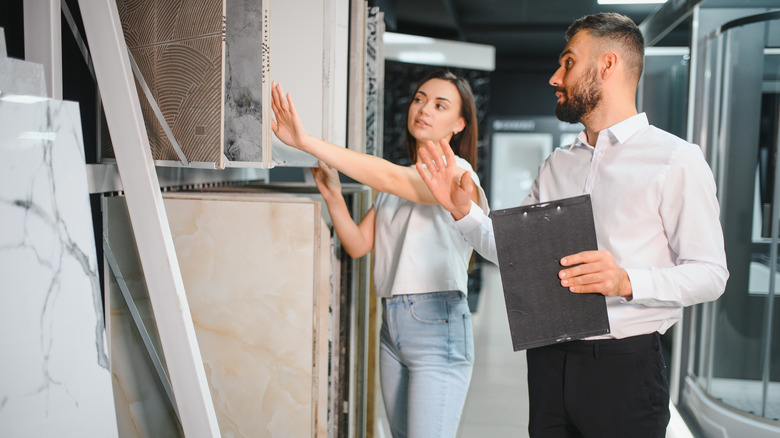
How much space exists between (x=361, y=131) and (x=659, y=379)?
1.34 metres

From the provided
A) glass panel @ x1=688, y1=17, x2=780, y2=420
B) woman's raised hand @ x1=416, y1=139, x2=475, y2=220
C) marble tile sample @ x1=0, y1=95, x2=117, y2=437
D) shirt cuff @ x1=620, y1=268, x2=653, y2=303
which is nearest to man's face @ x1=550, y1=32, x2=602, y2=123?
woman's raised hand @ x1=416, y1=139, x2=475, y2=220

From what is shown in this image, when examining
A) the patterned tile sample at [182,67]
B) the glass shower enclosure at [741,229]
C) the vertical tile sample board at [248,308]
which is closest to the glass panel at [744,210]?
the glass shower enclosure at [741,229]

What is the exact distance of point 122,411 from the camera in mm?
1762

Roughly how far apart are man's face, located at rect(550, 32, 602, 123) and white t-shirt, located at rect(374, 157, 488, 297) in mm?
369

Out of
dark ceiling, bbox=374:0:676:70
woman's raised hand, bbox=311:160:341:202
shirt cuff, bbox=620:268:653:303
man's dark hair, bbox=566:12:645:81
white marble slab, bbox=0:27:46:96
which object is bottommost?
shirt cuff, bbox=620:268:653:303

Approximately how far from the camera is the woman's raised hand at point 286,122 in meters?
1.61

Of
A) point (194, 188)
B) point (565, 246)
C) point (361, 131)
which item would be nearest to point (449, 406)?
point (565, 246)

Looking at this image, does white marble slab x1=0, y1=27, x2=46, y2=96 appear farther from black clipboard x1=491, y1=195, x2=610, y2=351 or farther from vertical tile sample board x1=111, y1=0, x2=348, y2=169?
black clipboard x1=491, y1=195, x2=610, y2=351

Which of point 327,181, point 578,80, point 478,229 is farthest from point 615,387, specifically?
point 327,181

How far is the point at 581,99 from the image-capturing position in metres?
1.56

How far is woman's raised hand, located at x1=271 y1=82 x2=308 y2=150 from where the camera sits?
1606 mm

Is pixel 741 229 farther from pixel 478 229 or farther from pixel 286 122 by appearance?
pixel 286 122

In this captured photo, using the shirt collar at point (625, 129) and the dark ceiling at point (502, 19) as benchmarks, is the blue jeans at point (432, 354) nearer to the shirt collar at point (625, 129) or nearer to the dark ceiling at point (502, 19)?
the shirt collar at point (625, 129)

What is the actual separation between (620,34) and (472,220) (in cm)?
58
